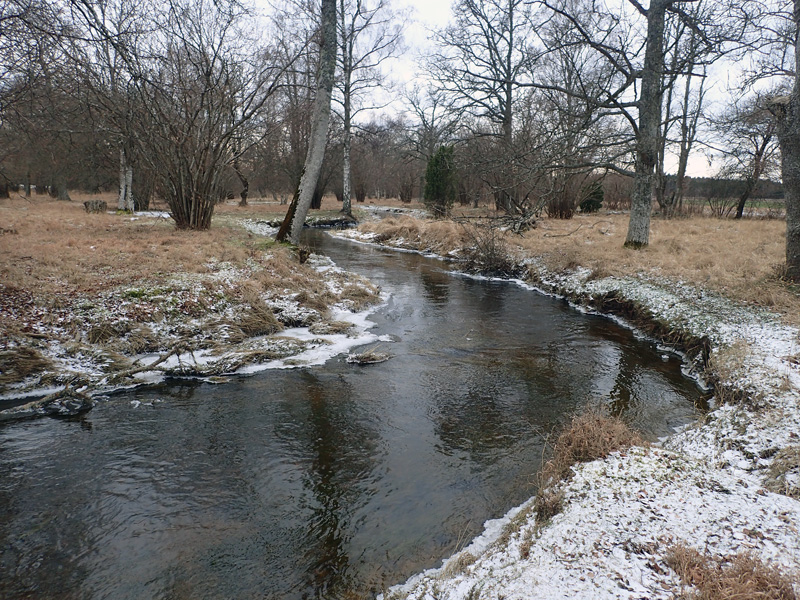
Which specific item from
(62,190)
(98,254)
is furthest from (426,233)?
(62,190)

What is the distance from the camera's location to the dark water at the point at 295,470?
3.17 meters

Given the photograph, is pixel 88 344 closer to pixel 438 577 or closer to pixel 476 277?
pixel 438 577

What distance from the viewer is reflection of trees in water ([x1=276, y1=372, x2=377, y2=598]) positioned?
3.21m

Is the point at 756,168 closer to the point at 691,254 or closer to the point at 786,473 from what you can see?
the point at 691,254

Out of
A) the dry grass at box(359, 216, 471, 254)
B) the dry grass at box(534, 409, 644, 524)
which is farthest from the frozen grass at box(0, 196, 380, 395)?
the dry grass at box(359, 216, 471, 254)

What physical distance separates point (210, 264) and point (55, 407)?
186 inches

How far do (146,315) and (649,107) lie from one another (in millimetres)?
12213

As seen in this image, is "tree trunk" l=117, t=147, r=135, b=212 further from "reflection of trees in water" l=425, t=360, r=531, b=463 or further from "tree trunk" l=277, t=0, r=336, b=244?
"reflection of trees in water" l=425, t=360, r=531, b=463

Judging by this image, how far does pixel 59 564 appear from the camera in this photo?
3.15 m

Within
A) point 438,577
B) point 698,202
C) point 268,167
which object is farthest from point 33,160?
point 698,202

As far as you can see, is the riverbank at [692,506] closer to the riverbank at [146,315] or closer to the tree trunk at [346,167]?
the riverbank at [146,315]

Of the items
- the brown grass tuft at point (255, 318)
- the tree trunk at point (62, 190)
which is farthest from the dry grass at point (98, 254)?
the tree trunk at point (62, 190)

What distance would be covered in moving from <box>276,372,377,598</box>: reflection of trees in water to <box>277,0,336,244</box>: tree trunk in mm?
7541

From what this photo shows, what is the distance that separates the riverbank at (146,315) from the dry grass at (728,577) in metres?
5.30
